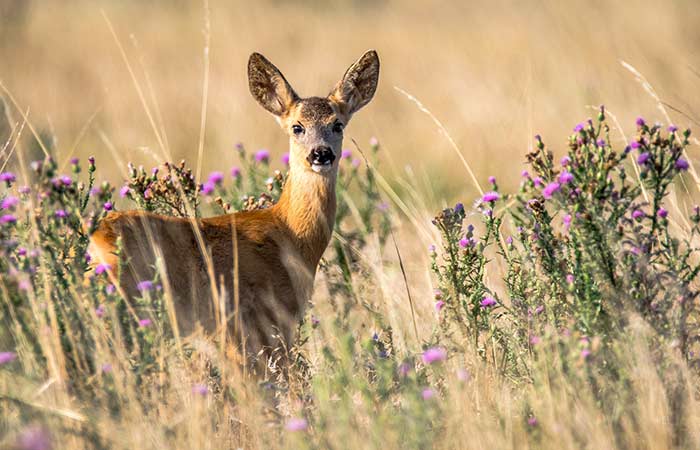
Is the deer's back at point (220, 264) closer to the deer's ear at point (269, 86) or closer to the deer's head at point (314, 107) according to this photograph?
the deer's head at point (314, 107)

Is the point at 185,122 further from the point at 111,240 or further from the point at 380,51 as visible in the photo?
the point at 111,240

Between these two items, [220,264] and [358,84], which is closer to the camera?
[220,264]

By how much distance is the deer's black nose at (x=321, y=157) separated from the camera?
592cm

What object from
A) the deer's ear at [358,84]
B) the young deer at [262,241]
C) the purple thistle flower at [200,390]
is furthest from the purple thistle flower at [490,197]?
the deer's ear at [358,84]

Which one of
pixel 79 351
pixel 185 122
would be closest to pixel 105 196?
Result: pixel 79 351

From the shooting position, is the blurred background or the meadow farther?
the blurred background

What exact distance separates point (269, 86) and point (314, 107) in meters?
0.33

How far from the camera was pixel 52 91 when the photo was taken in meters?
14.1

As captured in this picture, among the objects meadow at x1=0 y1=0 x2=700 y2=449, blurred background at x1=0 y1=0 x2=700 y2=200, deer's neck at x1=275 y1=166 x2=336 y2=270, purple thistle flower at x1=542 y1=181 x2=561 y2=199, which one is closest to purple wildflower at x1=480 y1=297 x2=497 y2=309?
meadow at x1=0 y1=0 x2=700 y2=449

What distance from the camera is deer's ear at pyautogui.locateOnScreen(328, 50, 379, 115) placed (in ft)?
21.5

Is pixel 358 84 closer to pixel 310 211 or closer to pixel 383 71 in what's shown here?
pixel 310 211

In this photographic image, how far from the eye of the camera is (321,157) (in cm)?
591

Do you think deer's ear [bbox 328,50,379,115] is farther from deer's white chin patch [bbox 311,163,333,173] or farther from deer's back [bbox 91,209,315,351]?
deer's back [bbox 91,209,315,351]

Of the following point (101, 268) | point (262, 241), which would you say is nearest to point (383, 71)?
point (262, 241)
